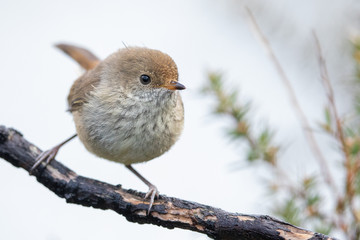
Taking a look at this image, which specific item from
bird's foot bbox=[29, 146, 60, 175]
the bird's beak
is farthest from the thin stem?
bird's foot bbox=[29, 146, 60, 175]

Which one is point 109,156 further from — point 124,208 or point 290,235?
point 290,235

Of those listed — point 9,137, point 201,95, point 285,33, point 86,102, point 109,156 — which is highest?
point 285,33

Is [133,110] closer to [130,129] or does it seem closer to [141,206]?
[130,129]

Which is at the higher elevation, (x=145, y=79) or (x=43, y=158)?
(x=145, y=79)

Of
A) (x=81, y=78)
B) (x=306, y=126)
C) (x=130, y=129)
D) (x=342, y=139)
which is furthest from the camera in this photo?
(x=81, y=78)

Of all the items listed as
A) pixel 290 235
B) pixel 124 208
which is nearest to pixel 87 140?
pixel 124 208

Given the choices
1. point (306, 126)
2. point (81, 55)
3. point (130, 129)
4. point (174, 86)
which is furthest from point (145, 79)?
point (81, 55)

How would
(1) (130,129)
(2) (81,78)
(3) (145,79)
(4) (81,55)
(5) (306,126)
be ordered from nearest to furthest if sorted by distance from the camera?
(5) (306,126) < (1) (130,129) < (3) (145,79) < (2) (81,78) < (4) (81,55)
